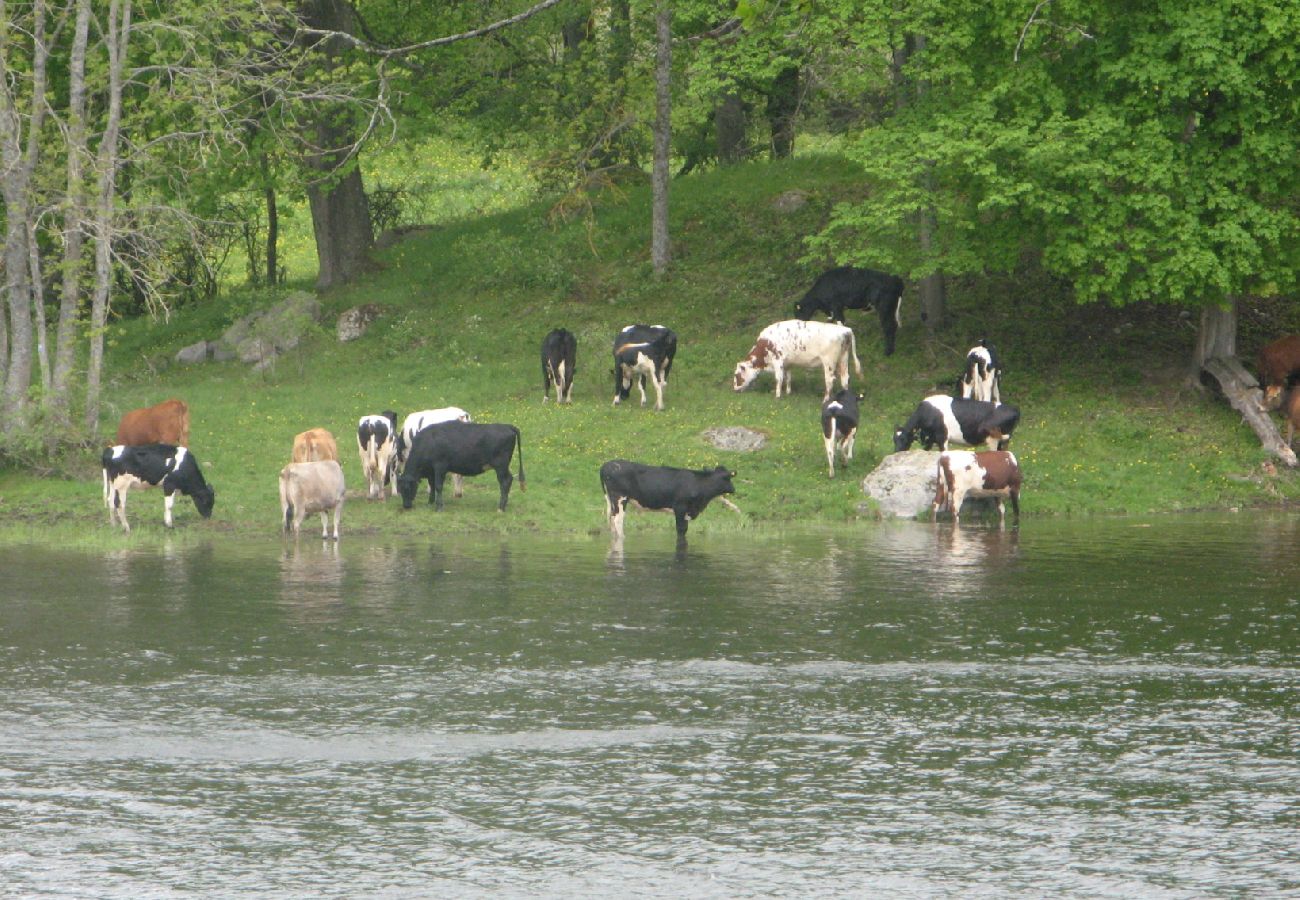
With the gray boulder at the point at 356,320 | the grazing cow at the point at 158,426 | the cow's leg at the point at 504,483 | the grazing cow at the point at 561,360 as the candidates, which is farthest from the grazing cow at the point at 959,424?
the gray boulder at the point at 356,320

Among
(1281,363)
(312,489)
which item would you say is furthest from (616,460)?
(1281,363)

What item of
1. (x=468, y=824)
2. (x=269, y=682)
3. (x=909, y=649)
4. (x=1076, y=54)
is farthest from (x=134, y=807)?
(x=1076, y=54)

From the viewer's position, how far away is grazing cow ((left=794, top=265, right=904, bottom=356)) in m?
35.7

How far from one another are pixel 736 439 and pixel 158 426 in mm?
9806

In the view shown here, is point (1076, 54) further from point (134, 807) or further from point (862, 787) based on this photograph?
point (134, 807)

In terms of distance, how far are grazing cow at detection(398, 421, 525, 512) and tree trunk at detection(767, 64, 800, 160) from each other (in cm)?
2077

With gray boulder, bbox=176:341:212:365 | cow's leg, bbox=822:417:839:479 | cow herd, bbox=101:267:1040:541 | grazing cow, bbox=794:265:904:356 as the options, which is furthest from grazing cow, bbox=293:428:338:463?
gray boulder, bbox=176:341:212:365

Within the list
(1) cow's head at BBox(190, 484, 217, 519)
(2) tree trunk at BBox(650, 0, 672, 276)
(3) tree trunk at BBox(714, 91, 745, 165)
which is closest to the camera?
(1) cow's head at BBox(190, 484, 217, 519)

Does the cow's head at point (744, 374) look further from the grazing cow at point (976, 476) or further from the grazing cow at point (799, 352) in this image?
the grazing cow at point (976, 476)

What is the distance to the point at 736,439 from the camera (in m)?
29.8

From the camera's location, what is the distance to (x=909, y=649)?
55.1 ft

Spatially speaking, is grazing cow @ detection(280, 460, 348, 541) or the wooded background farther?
the wooded background

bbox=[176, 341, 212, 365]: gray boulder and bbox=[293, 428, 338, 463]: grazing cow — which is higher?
bbox=[176, 341, 212, 365]: gray boulder

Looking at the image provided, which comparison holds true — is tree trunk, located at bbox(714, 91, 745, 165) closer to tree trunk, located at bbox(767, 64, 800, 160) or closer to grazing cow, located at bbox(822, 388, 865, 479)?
tree trunk, located at bbox(767, 64, 800, 160)
